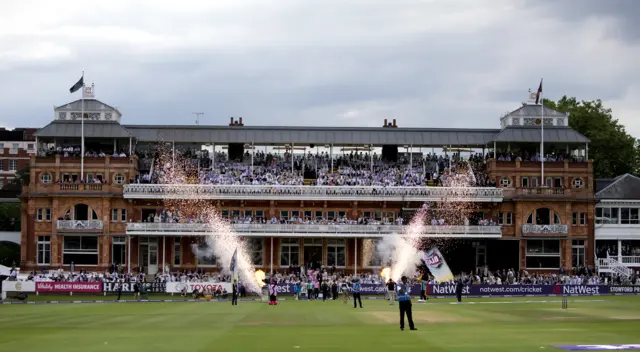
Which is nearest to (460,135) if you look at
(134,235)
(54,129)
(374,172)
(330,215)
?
(374,172)

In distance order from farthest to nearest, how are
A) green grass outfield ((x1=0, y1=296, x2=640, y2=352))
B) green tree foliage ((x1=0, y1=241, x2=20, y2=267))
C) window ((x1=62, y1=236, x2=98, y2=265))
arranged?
1. green tree foliage ((x1=0, y1=241, x2=20, y2=267))
2. window ((x1=62, y1=236, x2=98, y2=265))
3. green grass outfield ((x1=0, y1=296, x2=640, y2=352))

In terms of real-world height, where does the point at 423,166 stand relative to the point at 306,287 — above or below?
above

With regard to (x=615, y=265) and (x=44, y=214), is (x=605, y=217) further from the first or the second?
(x=44, y=214)

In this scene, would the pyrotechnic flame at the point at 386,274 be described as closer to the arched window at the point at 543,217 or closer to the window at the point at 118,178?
the arched window at the point at 543,217

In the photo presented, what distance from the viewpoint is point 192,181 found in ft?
283

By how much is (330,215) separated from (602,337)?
53894mm

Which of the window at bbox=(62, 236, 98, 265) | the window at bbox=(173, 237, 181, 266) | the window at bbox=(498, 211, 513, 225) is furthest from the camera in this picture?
the window at bbox=(498, 211, 513, 225)

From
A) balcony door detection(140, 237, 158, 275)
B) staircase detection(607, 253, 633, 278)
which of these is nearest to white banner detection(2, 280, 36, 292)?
balcony door detection(140, 237, 158, 275)

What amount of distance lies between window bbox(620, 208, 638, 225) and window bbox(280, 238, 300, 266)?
103 feet

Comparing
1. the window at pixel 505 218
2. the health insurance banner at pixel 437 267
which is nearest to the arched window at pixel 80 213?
the health insurance banner at pixel 437 267

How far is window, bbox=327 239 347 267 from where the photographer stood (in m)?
86.1

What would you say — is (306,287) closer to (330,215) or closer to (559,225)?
(330,215)

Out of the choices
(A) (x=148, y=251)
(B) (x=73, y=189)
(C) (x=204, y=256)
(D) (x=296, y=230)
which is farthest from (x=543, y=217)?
(B) (x=73, y=189)

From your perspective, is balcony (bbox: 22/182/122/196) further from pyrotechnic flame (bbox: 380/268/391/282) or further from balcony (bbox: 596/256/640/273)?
balcony (bbox: 596/256/640/273)
